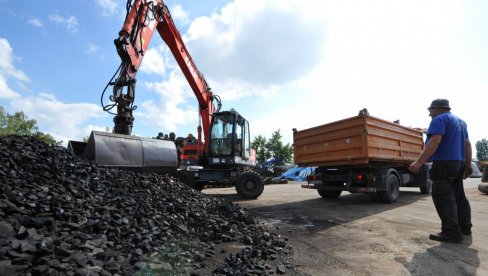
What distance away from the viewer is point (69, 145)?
6.68 m

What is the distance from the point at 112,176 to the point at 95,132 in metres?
1.36

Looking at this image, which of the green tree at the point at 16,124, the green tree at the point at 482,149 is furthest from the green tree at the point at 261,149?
the green tree at the point at 482,149

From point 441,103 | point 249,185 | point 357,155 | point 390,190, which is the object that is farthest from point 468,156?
point 249,185

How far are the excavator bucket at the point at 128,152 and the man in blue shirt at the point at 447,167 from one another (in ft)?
15.7

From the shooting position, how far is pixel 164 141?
289 inches

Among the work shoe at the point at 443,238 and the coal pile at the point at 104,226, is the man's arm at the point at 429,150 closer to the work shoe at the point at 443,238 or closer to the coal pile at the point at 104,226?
the work shoe at the point at 443,238

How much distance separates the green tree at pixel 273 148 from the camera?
47.0 metres

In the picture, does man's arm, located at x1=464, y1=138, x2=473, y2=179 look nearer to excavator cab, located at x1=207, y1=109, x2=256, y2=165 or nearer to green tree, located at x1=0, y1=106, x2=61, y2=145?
excavator cab, located at x1=207, y1=109, x2=256, y2=165

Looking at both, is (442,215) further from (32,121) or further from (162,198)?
(32,121)

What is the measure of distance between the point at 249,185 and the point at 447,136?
615cm

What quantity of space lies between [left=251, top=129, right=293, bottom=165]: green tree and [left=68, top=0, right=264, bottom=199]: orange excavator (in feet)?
115

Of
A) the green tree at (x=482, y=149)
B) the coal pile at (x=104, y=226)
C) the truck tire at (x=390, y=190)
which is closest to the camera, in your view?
the coal pile at (x=104, y=226)

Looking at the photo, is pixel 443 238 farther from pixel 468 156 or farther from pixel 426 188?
pixel 426 188

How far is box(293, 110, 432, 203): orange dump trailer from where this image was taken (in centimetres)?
784
